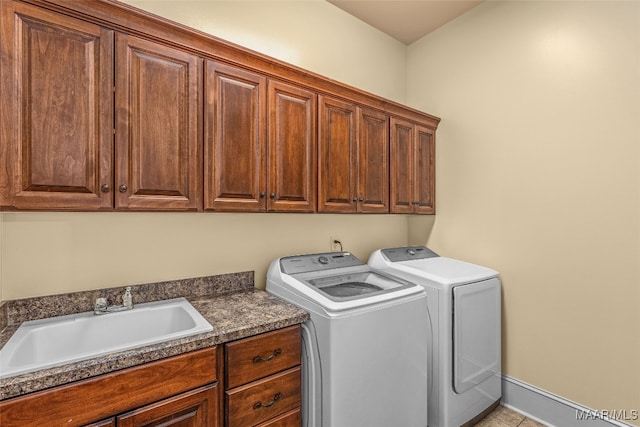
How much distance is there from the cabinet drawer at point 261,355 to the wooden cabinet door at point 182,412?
9cm

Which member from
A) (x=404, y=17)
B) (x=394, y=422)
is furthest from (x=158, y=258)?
(x=404, y=17)

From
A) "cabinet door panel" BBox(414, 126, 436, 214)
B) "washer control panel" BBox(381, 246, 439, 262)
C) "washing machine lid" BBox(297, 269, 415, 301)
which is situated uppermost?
"cabinet door panel" BBox(414, 126, 436, 214)

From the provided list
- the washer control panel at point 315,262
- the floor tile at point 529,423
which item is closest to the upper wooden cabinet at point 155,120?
the washer control panel at point 315,262

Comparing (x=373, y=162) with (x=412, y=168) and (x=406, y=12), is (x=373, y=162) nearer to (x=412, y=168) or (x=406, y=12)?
(x=412, y=168)

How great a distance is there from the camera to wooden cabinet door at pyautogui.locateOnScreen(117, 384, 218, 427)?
1.10 metres

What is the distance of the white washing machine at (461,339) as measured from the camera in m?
1.94

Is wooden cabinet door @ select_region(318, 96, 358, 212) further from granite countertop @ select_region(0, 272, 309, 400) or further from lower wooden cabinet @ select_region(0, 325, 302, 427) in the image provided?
lower wooden cabinet @ select_region(0, 325, 302, 427)

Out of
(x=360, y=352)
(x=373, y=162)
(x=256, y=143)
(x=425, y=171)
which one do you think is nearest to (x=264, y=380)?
(x=360, y=352)

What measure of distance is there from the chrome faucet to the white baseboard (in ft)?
8.51

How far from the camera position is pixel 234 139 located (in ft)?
5.26

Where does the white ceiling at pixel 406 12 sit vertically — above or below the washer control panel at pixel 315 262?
above

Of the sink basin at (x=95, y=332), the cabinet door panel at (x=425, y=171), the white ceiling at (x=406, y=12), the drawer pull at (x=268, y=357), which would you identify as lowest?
the drawer pull at (x=268, y=357)

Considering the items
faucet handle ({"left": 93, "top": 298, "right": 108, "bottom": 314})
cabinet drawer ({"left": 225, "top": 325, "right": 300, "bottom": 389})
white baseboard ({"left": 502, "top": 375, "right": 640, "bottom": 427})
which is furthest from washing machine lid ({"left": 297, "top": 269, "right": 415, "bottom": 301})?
white baseboard ({"left": 502, "top": 375, "right": 640, "bottom": 427})

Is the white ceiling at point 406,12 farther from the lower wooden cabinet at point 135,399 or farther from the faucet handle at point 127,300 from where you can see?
the lower wooden cabinet at point 135,399
